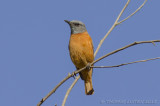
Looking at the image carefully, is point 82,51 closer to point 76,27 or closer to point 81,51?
point 81,51

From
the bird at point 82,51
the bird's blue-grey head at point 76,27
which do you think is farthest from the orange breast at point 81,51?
the bird's blue-grey head at point 76,27

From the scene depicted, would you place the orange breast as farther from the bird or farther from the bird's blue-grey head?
the bird's blue-grey head

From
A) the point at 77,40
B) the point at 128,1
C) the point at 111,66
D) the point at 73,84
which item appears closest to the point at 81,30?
the point at 77,40

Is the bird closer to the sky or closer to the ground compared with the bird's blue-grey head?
closer to the ground

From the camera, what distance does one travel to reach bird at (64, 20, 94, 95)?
304 inches

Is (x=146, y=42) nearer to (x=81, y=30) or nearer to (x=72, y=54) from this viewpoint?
(x=72, y=54)

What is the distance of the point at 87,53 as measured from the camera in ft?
25.3

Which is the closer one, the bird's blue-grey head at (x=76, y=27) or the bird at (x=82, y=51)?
the bird at (x=82, y=51)

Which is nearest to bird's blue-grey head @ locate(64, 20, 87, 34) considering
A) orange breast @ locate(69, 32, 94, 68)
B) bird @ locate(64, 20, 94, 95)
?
bird @ locate(64, 20, 94, 95)

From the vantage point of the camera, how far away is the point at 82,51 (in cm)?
771

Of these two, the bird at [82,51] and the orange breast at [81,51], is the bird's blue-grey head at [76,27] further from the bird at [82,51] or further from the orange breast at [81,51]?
the orange breast at [81,51]

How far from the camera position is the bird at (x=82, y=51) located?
7.73 m

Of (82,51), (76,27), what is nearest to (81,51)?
(82,51)

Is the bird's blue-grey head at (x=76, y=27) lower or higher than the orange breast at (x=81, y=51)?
higher
